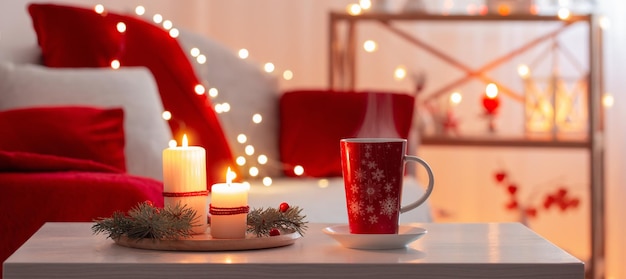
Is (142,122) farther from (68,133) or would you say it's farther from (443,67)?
(443,67)

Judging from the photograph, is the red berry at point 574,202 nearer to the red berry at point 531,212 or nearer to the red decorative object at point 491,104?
the red berry at point 531,212

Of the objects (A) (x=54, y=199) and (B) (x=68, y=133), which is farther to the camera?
(B) (x=68, y=133)

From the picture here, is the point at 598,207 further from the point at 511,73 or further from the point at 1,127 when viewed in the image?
the point at 1,127

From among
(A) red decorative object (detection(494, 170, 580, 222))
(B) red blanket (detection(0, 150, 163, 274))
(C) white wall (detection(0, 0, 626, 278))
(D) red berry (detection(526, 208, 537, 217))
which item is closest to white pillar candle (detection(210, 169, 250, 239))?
(B) red blanket (detection(0, 150, 163, 274))

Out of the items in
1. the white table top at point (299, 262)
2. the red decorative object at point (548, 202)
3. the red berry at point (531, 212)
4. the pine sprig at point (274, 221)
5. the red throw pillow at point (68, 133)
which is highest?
the red throw pillow at point (68, 133)

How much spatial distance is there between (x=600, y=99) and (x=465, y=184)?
0.71 m

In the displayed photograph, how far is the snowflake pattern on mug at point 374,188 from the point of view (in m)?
1.08

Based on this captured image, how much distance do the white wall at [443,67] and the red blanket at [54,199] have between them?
212 centimetres

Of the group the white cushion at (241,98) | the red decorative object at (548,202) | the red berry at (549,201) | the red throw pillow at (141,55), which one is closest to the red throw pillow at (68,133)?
the red throw pillow at (141,55)

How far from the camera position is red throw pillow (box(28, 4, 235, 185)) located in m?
2.25

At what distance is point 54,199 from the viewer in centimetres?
150

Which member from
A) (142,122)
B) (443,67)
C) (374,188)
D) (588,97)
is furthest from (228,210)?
(443,67)

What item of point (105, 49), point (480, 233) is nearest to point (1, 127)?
point (105, 49)
